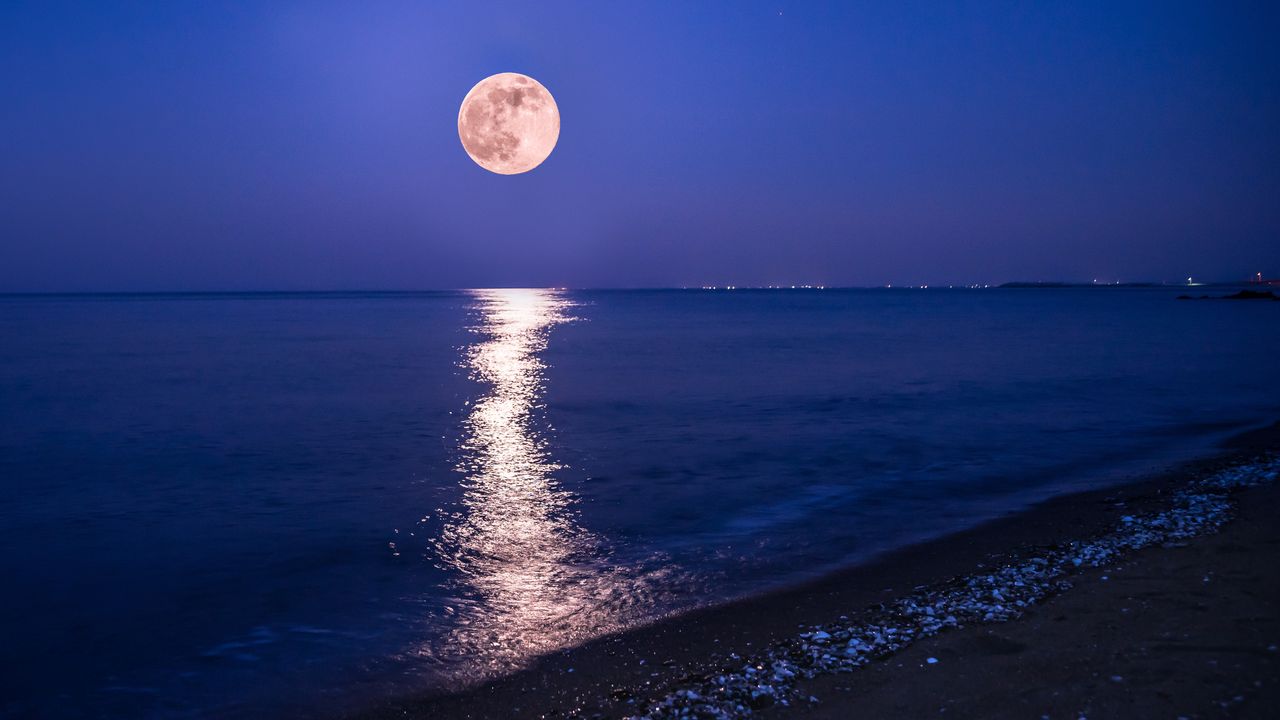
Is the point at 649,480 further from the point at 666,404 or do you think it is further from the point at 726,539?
the point at 666,404

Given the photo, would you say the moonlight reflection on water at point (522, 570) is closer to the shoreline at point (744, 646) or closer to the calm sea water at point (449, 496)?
the calm sea water at point (449, 496)

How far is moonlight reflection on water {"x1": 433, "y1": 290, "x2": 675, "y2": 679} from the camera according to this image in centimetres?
618

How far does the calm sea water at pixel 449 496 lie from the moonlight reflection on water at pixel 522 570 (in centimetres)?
4

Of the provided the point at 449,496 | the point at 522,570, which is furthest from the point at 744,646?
the point at 449,496

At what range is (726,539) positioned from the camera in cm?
894

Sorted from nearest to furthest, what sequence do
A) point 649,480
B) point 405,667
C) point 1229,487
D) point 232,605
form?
point 405,667 → point 232,605 → point 1229,487 → point 649,480

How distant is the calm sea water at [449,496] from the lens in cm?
625

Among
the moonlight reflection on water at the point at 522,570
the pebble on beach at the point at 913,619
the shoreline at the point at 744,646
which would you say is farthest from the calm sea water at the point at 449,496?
the pebble on beach at the point at 913,619

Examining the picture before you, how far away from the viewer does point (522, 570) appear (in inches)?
308

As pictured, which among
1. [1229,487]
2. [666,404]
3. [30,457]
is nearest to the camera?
[1229,487]

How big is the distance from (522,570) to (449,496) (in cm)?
363

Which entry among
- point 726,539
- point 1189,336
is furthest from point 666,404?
point 1189,336

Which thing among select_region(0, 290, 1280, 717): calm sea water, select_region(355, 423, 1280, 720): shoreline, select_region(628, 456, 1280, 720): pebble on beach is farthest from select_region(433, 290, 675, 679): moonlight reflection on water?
select_region(628, 456, 1280, 720): pebble on beach

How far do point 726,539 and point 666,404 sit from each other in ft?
38.2
